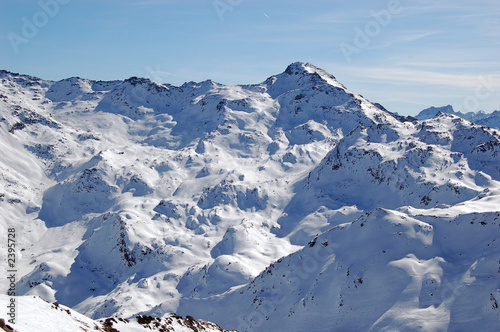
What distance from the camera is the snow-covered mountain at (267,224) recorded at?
63.1 meters

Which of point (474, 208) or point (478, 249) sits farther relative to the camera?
point (474, 208)

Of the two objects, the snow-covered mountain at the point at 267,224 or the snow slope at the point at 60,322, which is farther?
the snow-covered mountain at the point at 267,224

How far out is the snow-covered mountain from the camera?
63094 mm

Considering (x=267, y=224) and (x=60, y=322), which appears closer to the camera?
(x=60, y=322)

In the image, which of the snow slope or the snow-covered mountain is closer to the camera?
the snow slope

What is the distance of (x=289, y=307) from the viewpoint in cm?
7094

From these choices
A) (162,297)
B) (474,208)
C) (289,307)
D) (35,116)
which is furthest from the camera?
(35,116)

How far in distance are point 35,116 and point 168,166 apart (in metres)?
81.6

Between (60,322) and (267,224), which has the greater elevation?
(60,322)

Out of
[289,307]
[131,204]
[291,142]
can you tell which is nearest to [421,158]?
[291,142]

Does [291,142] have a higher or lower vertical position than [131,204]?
higher

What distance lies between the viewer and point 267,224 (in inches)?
5364

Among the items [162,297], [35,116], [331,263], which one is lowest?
[162,297]

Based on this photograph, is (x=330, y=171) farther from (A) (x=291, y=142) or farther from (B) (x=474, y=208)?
(B) (x=474, y=208)
